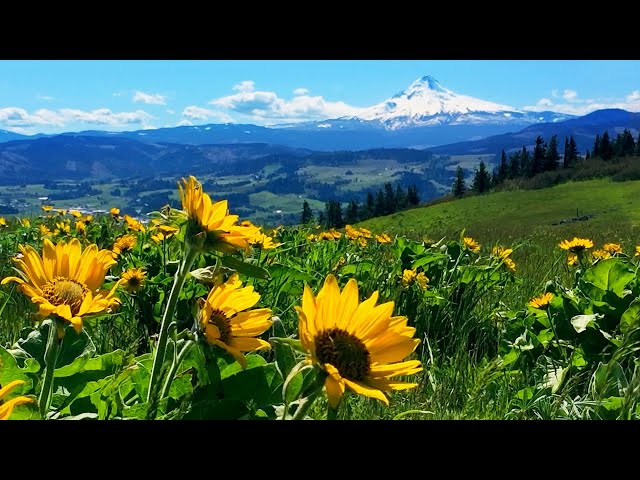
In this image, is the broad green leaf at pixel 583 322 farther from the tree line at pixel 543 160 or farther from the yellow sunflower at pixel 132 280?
the tree line at pixel 543 160

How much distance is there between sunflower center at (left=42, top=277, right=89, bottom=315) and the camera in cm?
119

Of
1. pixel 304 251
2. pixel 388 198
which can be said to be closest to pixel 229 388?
pixel 304 251

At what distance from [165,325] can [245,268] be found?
0.18m

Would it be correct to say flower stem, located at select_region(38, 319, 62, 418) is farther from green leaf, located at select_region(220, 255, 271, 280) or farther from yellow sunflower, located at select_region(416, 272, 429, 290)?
yellow sunflower, located at select_region(416, 272, 429, 290)

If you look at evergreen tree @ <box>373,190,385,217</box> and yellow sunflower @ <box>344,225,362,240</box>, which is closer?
yellow sunflower @ <box>344,225,362,240</box>

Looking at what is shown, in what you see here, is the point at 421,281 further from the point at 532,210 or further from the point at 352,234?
the point at 532,210

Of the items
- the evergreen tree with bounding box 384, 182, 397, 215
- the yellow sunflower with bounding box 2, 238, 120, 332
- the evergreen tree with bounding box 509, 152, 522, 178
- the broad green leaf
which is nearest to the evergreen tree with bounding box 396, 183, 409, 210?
the evergreen tree with bounding box 384, 182, 397, 215

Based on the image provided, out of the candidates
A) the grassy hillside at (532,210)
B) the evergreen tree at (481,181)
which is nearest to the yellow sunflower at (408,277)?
the grassy hillside at (532,210)

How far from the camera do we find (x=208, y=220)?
3.88ft

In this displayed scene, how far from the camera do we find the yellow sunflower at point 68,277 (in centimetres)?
117

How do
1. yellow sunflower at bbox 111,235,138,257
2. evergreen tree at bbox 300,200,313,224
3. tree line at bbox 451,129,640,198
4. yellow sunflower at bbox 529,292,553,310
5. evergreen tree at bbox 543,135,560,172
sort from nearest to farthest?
yellow sunflower at bbox 529,292,553,310 < yellow sunflower at bbox 111,235,138,257 < evergreen tree at bbox 300,200,313,224 < tree line at bbox 451,129,640,198 < evergreen tree at bbox 543,135,560,172

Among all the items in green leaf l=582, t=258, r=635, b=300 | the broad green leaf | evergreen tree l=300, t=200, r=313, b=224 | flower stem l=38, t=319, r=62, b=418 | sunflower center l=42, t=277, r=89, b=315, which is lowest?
evergreen tree l=300, t=200, r=313, b=224

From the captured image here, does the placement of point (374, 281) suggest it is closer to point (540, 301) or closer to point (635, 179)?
point (540, 301)
